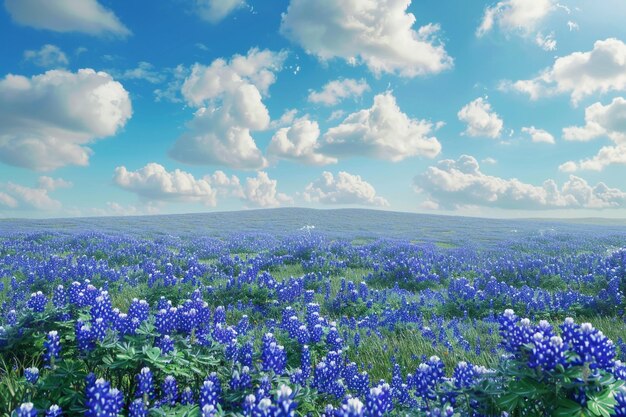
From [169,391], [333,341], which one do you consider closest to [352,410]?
[169,391]

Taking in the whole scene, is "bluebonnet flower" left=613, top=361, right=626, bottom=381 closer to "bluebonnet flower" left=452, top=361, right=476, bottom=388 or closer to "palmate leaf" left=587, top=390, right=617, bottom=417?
"palmate leaf" left=587, top=390, right=617, bottom=417

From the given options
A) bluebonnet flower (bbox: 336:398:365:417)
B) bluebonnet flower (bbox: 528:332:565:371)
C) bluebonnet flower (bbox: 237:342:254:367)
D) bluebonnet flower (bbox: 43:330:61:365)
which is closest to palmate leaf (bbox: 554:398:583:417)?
bluebonnet flower (bbox: 528:332:565:371)

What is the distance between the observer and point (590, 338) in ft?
7.59

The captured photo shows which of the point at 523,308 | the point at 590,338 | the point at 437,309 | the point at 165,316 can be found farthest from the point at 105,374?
the point at 523,308

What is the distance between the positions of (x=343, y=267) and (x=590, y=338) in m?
11.0

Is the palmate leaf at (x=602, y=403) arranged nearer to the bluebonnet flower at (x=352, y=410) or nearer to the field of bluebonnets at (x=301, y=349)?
the field of bluebonnets at (x=301, y=349)

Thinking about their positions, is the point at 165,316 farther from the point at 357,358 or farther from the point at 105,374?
the point at 357,358

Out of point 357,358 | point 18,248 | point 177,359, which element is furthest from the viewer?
point 18,248

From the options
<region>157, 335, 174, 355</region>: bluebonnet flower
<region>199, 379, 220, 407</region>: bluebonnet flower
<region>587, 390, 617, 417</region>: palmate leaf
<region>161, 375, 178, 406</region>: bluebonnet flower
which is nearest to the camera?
<region>587, 390, 617, 417</region>: palmate leaf

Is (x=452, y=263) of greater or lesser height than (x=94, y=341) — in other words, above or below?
below

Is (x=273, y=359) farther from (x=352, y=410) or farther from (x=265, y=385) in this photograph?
(x=352, y=410)

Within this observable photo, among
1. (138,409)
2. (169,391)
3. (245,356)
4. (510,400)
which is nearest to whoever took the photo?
(510,400)

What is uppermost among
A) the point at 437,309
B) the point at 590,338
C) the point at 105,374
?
the point at 590,338

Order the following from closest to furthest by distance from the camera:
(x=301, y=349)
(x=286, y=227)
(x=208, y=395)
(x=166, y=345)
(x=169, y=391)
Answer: (x=208, y=395), (x=169, y=391), (x=166, y=345), (x=301, y=349), (x=286, y=227)
